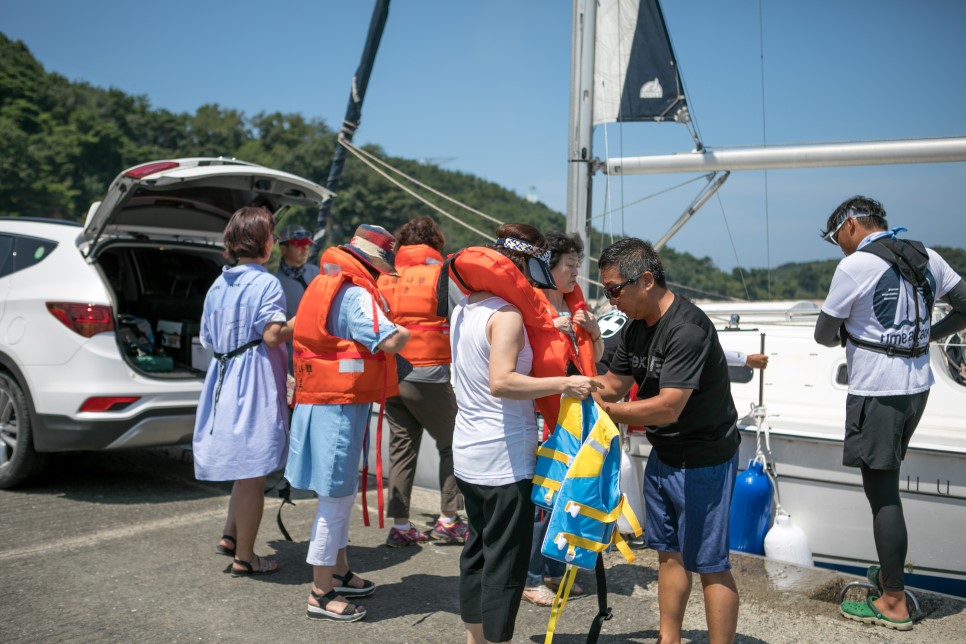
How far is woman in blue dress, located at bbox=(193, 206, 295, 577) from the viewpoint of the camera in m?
4.06

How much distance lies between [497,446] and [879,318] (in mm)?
1939

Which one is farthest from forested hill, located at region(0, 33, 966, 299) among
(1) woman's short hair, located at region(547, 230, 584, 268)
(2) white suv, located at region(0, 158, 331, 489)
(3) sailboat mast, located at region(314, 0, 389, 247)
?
(1) woman's short hair, located at region(547, 230, 584, 268)

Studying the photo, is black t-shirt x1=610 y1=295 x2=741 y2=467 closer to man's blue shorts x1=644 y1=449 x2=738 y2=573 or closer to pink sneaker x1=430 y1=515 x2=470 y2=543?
man's blue shorts x1=644 y1=449 x2=738 y2=573

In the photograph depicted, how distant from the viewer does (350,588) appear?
12.7 feet

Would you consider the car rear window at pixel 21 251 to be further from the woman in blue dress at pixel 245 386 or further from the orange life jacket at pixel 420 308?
the orange life jacket at pixel 420 308

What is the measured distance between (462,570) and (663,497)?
823mm

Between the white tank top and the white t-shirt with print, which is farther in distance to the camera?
the white t-shirt with print

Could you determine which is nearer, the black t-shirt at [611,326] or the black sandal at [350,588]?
the black sandal at [350,588]

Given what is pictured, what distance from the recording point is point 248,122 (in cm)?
8006

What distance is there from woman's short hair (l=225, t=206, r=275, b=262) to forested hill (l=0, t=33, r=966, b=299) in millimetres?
25541

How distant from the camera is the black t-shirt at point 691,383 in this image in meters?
2.75

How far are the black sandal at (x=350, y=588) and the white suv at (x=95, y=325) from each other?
2.10 meters

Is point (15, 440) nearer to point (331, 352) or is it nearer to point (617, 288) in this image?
point (331, 352)

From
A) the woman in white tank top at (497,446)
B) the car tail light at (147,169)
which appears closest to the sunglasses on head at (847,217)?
the woman in white tank top at (497,446)
